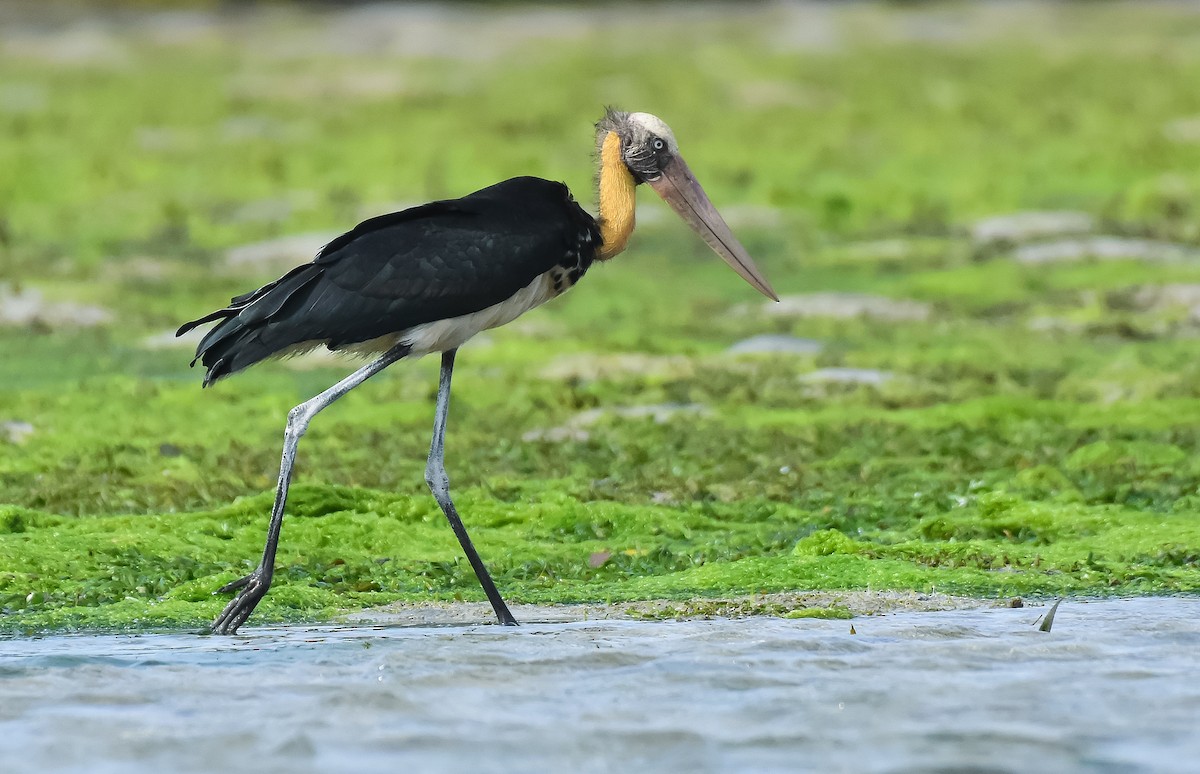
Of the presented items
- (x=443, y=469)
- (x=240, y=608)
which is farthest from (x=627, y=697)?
(x=443, y=469)

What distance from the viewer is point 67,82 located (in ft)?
97.7

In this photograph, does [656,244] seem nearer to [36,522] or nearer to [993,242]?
[993,242]

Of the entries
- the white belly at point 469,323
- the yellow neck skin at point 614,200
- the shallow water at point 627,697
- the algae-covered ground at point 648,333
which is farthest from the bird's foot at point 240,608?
the yellow neck skin at point 614,200

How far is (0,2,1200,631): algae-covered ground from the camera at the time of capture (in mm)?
8281

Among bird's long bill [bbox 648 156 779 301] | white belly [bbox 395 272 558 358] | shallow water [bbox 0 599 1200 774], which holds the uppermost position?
bird's long bill [bbox 648 156 779 301]

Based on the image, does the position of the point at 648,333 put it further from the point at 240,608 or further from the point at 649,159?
the point at 240,608

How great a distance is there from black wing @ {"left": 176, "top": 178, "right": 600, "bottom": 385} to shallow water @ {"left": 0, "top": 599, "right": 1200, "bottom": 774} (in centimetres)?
122

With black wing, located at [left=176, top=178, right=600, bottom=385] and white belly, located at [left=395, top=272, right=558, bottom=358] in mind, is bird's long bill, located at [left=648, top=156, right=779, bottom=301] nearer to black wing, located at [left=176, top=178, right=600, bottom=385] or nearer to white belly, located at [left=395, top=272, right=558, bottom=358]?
white belly, located at [left=395, top=272, right=558, bottom=358]

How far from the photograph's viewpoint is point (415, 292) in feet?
24.6

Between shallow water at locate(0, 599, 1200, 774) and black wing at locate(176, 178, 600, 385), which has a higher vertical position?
black wing at locate(176, 178, 600, 385)

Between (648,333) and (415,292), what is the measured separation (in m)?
7.87

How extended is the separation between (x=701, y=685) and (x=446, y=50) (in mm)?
29910

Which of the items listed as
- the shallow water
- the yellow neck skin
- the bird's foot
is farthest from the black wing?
the shallow water

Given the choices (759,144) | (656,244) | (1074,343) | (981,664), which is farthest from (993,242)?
(981,664)
